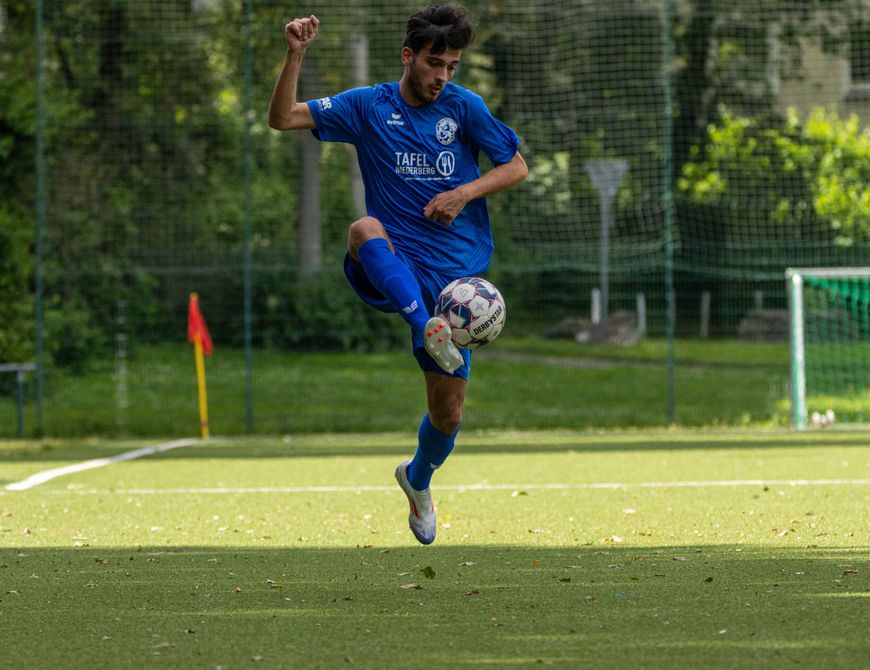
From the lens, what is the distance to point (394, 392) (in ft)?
55.7

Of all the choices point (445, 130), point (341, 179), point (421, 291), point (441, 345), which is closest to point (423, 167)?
point (445, 130)

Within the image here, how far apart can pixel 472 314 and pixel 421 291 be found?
1.50 ft

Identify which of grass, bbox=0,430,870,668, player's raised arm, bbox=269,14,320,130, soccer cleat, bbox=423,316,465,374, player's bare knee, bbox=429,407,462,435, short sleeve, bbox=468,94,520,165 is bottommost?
grass, bbox=0,430,870,668

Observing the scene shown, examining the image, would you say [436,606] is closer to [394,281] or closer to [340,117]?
[394,281]

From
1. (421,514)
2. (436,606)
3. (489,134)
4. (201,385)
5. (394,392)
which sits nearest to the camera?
(436,606)

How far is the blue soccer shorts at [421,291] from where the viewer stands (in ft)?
20.9

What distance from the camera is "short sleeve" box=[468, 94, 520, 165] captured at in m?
6.54

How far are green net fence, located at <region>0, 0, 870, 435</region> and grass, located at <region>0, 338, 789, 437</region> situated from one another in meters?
0.06

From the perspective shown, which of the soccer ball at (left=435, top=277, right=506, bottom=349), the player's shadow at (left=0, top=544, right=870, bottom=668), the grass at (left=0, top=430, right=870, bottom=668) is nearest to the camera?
the player's shadow at (left=0, top=544, right=870, bottom=668)

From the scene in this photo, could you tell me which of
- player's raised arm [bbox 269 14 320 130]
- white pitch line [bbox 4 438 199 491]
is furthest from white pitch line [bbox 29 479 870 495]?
player's raised arm [bbox 269 14 320 130]

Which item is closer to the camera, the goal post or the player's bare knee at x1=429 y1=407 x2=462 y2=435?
the player's bare knee at x1=429 y1=407 x2=462 y2=435

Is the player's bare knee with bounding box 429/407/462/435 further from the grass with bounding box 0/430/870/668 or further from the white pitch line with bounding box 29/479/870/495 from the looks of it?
the white pitch line with bounding box 29/479/870/495

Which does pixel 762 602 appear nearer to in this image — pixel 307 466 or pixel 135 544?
pixel 135 544

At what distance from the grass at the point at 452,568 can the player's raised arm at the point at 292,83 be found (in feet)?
5.72
